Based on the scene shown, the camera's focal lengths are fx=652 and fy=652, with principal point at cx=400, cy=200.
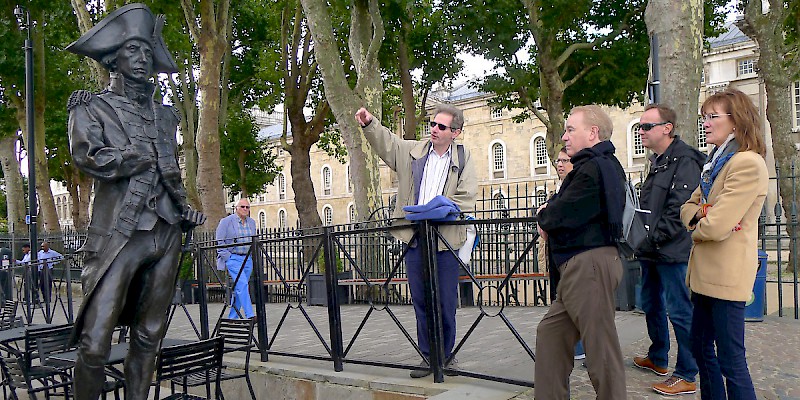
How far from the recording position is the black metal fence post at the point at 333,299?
5832 mm

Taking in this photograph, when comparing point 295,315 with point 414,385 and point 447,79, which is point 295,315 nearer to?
point 414,385

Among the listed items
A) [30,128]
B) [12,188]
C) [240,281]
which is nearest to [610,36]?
[240,281]

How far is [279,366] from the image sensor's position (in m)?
6.40

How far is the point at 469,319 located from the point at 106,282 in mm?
6107

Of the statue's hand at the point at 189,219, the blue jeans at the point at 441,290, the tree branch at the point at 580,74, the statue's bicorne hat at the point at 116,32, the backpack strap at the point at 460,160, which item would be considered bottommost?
the blue jeans at the point at 441,290

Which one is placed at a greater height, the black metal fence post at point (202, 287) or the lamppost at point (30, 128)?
the lamppost at point (30, 128)

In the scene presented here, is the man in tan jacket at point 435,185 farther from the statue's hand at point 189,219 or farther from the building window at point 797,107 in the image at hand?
the building window at point 797,107

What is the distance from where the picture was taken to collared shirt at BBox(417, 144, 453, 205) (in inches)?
213

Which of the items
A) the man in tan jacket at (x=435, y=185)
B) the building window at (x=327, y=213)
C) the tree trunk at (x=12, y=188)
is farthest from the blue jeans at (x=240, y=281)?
the building window at (x=327, y=213)

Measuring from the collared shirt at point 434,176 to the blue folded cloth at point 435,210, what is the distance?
28 centimetres

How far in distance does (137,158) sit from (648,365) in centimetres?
418

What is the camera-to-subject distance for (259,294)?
6625 millimetres

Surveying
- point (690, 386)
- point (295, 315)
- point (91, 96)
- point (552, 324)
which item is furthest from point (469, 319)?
point (91, 96)

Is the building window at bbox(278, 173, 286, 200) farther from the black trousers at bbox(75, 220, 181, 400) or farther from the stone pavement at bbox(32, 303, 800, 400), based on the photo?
the black trousers at bbox(75, 220, 181, 400)
